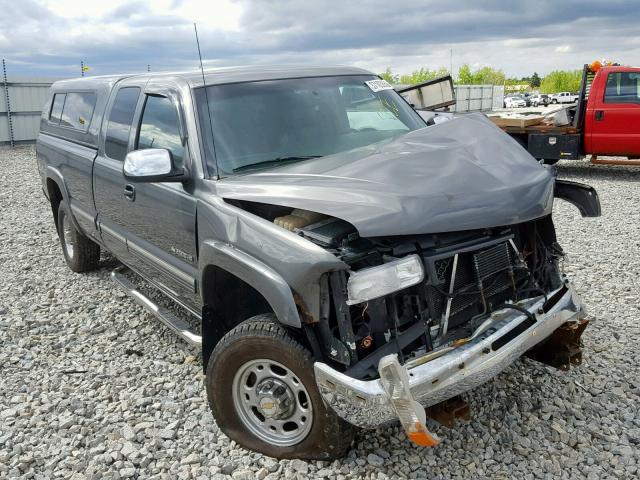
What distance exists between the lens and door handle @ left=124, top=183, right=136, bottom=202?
163 inches

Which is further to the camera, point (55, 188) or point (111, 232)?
point (55, 188)

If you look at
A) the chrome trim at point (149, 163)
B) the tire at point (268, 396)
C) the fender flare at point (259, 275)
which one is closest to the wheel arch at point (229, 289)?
the fender flare at point (259, 275)

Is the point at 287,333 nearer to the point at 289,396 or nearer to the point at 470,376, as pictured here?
the point at 289,396

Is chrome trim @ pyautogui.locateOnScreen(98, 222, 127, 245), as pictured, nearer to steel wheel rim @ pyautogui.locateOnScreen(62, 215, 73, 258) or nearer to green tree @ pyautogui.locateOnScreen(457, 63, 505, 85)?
steel wheel rim @ pyautogui.locateOnScreen(62, 215, 73, 258)

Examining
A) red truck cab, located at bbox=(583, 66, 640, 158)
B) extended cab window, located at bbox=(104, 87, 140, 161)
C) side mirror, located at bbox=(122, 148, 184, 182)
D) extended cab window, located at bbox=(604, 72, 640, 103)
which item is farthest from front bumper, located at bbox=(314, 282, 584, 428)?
extended cab window, located at bbox=(604, 72, 640, 103)

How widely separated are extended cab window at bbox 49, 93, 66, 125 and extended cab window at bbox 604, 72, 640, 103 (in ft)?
32.0

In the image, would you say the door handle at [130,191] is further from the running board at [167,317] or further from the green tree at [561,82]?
the green tree at [561,82]

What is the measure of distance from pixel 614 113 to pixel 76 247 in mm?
9885

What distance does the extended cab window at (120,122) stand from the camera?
14.5ft

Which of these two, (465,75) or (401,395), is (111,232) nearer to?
(401,395)

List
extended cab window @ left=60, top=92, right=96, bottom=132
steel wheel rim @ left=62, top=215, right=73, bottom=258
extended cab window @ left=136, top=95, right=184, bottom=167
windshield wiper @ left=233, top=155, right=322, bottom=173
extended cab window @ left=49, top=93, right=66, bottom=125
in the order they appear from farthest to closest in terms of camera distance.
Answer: steel wheel rim @ left=62, top=215, right=73, bottom=258 → extended cab window @ left=49, top=93, right=66, bottom=125 → extended cab window @ left=60, top=92, right=96, bottom=132 → extended cab window @ left=136, top=95, right=184, bottom=167 → windshield wiper @ left=233, top=155, right=322, bottom=173

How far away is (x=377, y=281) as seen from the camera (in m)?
2.58

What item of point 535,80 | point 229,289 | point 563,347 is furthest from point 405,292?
point 535,80

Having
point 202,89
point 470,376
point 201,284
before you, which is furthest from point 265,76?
point 470,376
